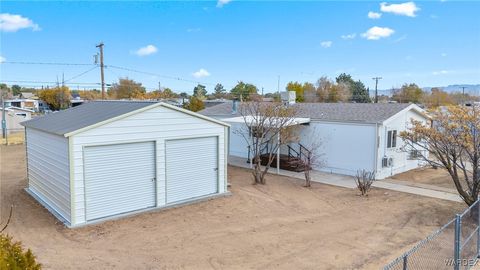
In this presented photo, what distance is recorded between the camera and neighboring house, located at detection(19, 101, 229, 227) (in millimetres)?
9289

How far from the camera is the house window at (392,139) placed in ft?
52.3

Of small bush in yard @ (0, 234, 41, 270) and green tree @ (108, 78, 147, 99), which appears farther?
green tree @ (108, 78, 147, 99)

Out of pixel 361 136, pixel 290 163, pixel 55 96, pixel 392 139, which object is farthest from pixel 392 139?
pixel 55 96

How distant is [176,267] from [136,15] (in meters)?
26.8

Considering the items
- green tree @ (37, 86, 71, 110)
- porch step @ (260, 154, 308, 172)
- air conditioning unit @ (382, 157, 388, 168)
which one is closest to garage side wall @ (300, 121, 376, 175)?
air conditioning unit @ (382, 157, 388, 168)

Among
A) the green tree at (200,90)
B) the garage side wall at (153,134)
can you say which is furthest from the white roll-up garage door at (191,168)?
the green tree at (200,90)

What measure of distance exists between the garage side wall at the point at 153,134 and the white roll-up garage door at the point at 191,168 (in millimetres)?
185

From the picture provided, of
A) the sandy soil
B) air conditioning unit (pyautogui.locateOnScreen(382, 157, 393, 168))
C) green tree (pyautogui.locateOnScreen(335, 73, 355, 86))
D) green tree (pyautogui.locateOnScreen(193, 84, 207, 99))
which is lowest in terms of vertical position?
the sandy soil

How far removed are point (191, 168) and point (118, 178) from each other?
7.81 feet

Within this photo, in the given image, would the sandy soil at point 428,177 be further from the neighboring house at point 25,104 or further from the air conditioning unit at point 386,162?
the neighboring house at point 25,104

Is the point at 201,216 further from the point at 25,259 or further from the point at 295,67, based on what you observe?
the point at 295,67

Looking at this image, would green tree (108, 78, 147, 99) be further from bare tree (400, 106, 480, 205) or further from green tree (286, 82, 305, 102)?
bare tree (400, 106, 480, 205)

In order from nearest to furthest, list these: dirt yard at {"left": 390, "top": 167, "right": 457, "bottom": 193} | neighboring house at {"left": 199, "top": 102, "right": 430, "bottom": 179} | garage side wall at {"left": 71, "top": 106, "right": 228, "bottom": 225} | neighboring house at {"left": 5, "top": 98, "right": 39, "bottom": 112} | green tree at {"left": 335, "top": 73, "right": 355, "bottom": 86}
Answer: garage side wall at {"left": 71, "top": 106, "right": 228, "bottom": 225}, dirt yard at {"left": 390, "top": 167, "right": 457, "bottom": 193}, neighboring house at {"left": 199, "top": 102, "right": 430, "bottom": 179}, green tree at {"left": 335, "top": 73, "right": 355, "bottom": 86}, neighboring house at {"left": 5, "top": 98, "right": 39, "bottom": 112}

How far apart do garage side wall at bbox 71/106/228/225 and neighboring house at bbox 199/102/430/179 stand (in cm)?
622
